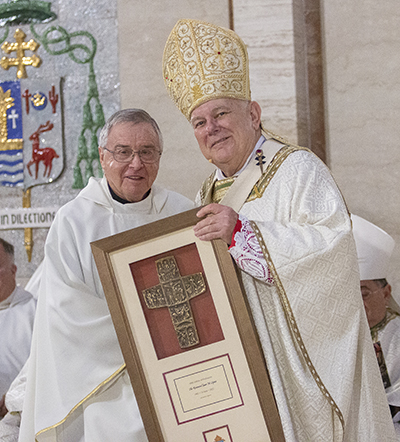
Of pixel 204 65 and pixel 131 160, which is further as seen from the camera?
pixel 204 65

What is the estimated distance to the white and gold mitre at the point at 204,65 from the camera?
3.00 meters

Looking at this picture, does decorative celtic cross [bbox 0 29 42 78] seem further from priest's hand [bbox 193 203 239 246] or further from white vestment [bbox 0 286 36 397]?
priest's hand [bbox 193 203 239 246]

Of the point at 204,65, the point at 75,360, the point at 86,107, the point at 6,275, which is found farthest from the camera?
the point at 86,107

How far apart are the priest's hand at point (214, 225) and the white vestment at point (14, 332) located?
2.41 metres

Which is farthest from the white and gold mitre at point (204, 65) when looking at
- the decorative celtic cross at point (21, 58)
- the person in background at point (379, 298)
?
the decorative celtic cross at point (21, 58)

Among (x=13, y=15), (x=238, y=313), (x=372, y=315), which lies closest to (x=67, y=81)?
(x=13, y=15)

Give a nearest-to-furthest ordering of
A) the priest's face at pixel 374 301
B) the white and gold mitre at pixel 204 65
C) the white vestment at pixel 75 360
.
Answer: the white vestment at pixel 75 360
the white and gold mitre at pixel 204 65
the priest's face at pixel 374 301

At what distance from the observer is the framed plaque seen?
2.47m

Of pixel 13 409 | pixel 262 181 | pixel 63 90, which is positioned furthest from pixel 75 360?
pixel 63 90

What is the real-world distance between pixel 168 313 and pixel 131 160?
2.61 ft

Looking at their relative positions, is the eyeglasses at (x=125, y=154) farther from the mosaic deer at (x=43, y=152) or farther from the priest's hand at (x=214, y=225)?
the mosaic deer at (x=43, y=152)

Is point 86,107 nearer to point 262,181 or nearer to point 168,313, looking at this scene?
point 262,181

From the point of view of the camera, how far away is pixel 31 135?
18.9ft

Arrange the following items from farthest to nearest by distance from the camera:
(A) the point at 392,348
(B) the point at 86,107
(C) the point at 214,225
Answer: (B) the point at 86,107 → (A) the point at 392,348 → (C) the point at 214,225
